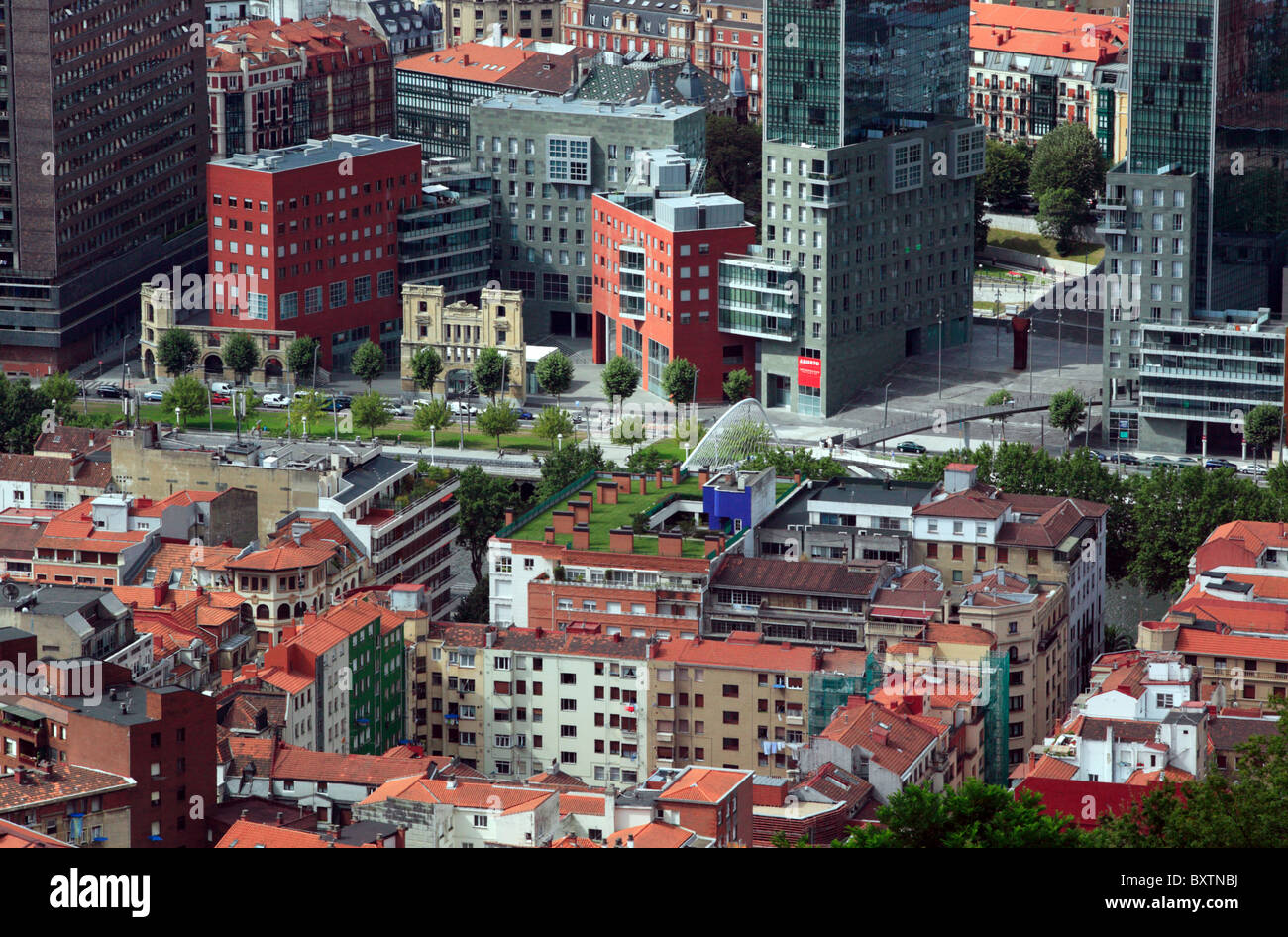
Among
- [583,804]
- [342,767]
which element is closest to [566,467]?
[342,767]

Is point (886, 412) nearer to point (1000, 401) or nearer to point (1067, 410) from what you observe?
point (1000, 401)

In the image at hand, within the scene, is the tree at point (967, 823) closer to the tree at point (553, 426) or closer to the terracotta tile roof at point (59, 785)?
the terracotta tile roof at point (59, 785)

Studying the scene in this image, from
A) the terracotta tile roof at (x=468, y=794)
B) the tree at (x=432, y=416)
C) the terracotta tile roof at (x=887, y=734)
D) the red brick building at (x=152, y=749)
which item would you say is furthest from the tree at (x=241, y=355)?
the terracotta tile roof at (x=468, y=794)

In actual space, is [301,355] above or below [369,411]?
above

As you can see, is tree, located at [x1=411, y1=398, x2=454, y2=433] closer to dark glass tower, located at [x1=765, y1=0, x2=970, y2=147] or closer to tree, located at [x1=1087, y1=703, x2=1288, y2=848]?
dark glass tower, located at [x1=765, y1=0, x2=970, y2=147]

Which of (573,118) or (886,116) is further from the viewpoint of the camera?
(573,118)
